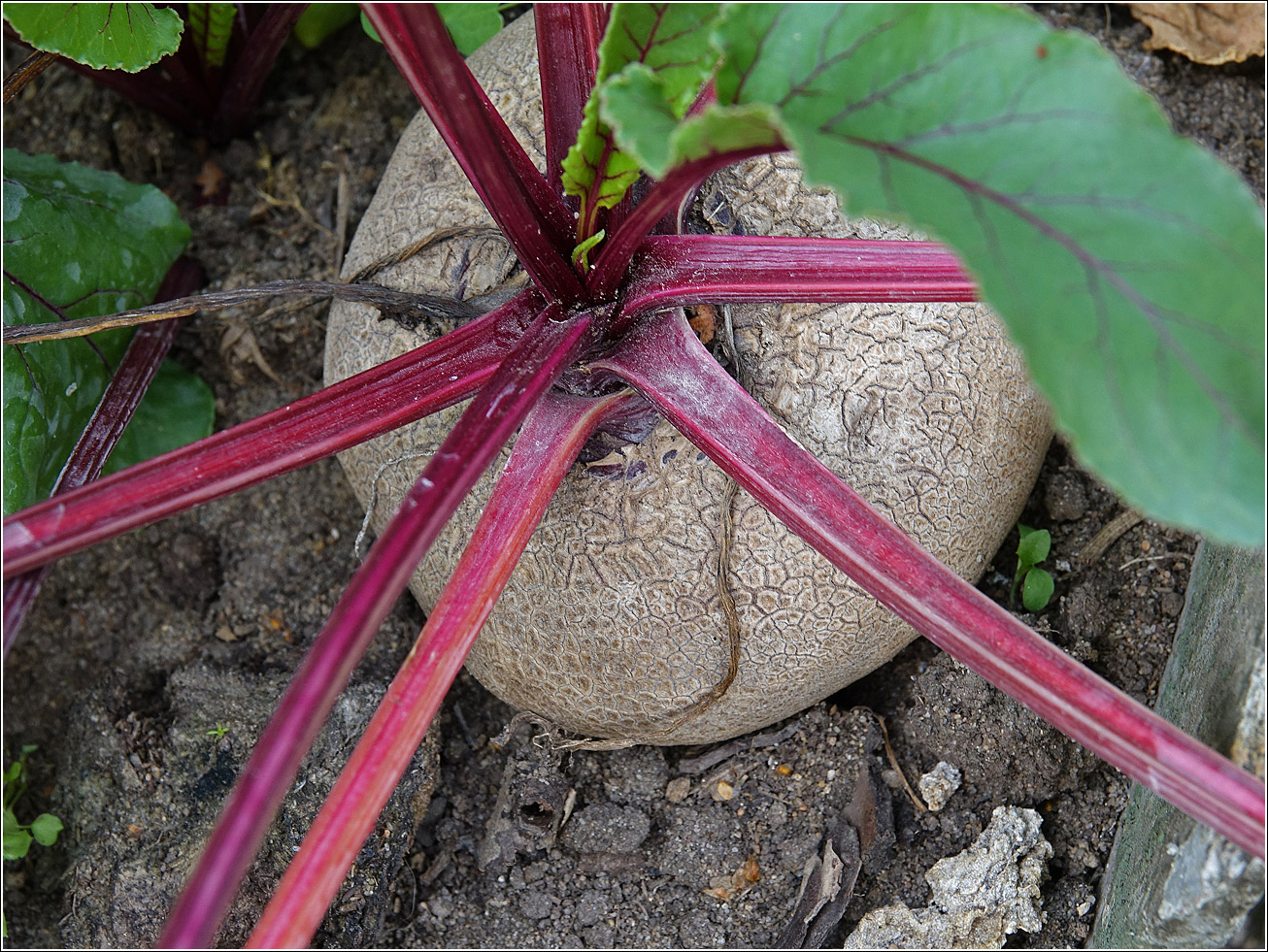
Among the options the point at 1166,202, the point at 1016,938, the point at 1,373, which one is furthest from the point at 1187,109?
the point at 1,373

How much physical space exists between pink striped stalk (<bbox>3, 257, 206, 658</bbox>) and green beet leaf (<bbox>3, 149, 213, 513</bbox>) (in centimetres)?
4

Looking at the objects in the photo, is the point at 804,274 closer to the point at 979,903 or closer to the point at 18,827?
the point at 979,903

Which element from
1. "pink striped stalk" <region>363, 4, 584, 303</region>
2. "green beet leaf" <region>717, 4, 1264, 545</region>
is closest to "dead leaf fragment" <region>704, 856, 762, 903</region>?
"pink striped stalk" <region>363, 4, 584, 303</region>

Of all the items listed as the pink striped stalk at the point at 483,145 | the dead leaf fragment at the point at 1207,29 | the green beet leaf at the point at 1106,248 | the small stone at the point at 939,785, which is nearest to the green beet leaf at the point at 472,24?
the pink striped stalk at the point at 483,145

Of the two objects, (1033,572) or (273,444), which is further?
(1033,572)

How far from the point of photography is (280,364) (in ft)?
6.81

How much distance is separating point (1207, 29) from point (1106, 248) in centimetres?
149

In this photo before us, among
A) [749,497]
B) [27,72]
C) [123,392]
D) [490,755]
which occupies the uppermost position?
[27,72]

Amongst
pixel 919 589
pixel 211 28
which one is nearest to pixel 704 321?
pixel 919 589

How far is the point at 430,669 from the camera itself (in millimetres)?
1122

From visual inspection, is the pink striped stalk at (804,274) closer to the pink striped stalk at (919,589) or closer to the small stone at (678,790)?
the pink striped stalk at (919,589)

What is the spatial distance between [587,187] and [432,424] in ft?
1.50

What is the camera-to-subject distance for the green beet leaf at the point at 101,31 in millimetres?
1354

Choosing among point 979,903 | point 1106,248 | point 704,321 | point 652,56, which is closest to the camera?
point 1106,248
